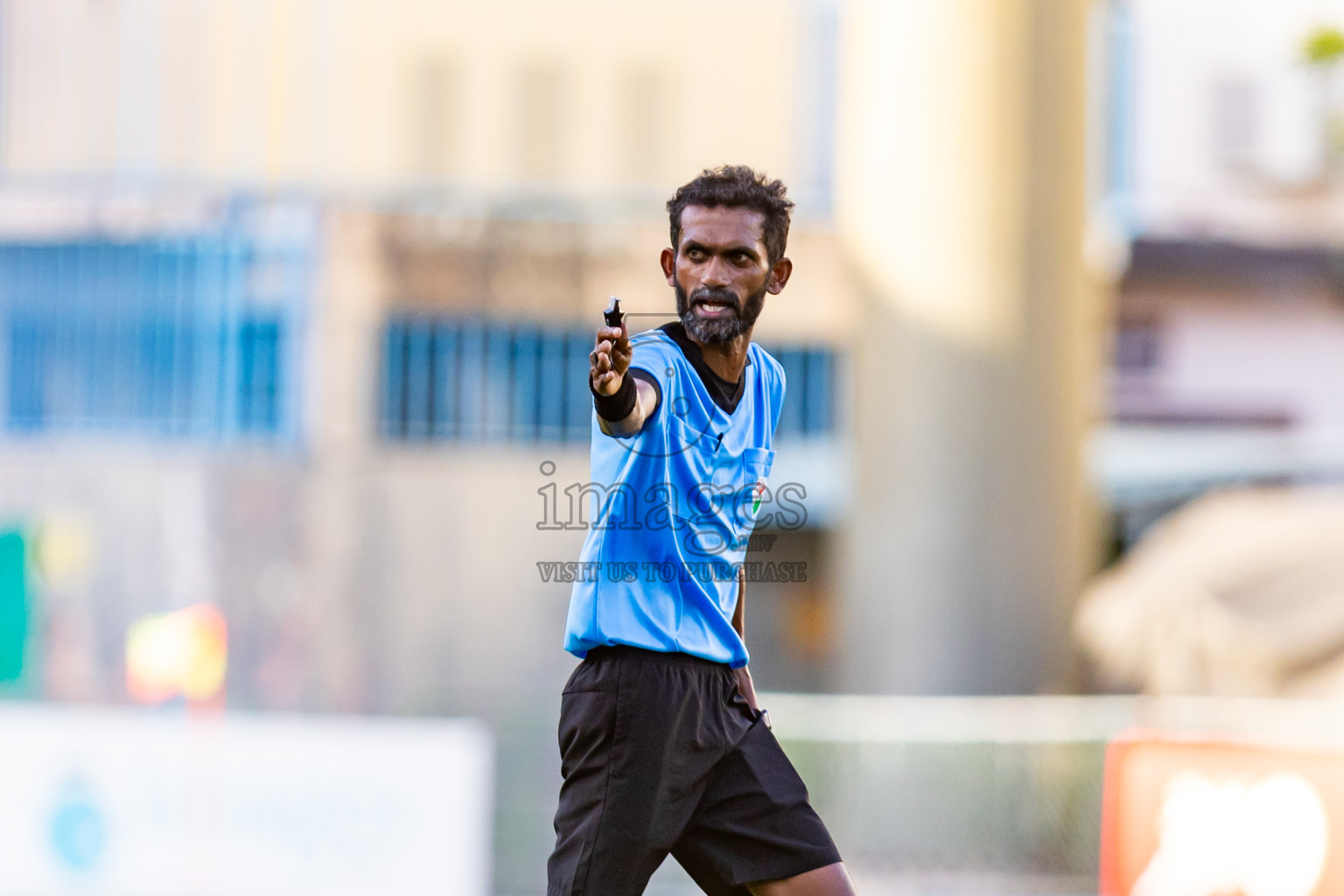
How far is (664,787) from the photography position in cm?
271

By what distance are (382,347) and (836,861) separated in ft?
50.8

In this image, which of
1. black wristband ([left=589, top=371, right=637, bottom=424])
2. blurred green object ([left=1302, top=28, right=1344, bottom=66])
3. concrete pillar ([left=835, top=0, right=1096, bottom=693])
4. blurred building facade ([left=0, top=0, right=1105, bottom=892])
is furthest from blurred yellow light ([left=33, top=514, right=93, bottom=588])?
black wristband ([left=589, top=371, right=637, bottom=424])

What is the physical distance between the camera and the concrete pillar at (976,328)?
488 inches

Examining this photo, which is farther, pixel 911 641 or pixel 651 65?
pixel 651 65

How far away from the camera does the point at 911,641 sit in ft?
42.2

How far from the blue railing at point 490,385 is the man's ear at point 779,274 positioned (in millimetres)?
14942

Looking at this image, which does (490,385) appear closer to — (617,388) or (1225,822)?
(1225,822)

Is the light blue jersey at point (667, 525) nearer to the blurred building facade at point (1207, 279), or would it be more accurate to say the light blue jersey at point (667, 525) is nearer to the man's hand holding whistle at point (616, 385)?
the man's hand holding whistle at point (616, 385)

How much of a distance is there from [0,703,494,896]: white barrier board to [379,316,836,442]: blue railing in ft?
32.2

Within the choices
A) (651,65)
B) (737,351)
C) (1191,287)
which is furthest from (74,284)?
(737,351)

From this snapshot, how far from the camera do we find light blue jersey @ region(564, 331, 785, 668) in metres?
2.66

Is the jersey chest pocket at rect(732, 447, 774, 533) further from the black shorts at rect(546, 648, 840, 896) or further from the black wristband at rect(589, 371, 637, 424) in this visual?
the black wristband at rect(589, 371, 637, 424)

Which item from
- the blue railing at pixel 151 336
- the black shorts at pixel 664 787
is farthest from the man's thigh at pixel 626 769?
the blue railing at pixel 151 336

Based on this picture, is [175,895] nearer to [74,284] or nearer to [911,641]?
[911,641]
